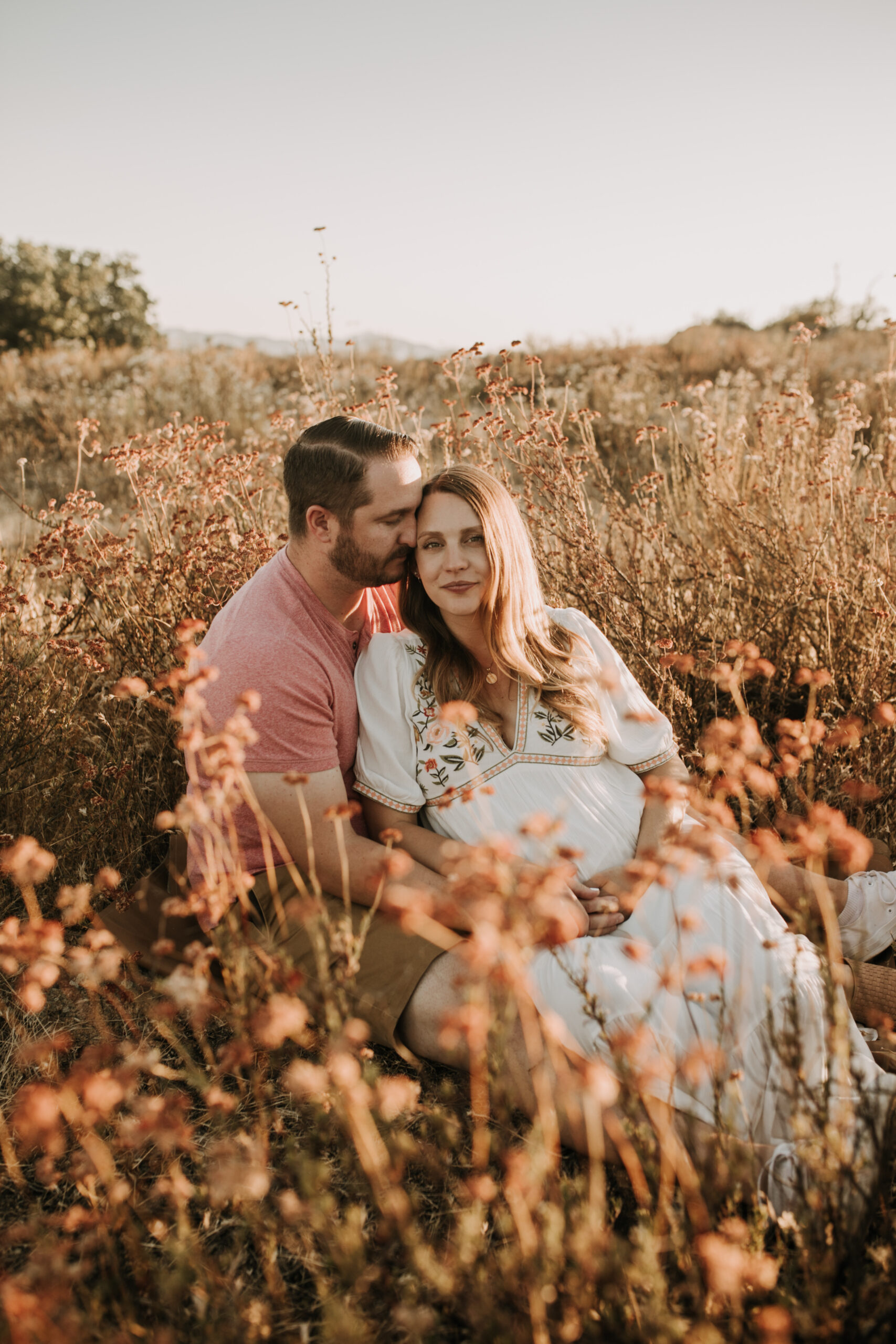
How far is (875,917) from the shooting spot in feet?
7.79

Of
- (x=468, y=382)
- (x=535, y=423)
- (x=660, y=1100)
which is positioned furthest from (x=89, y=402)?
(x=660, y=1100)

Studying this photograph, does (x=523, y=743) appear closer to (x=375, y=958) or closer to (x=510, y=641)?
(x=510, y=641)

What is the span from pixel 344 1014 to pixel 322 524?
1.57 m

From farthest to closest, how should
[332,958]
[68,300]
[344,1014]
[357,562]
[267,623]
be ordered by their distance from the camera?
[68,300] → [357,562] → [267,623] → [332,958] → [344,1014]

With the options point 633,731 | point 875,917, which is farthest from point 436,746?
point 875,917

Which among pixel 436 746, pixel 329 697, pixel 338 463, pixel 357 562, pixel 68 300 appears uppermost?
pixel 68 300

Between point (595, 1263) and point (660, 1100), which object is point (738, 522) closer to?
point (660, 1100)

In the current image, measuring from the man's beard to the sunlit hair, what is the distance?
0.24 metres

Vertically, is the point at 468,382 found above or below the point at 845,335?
below

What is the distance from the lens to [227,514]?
3.62 metres

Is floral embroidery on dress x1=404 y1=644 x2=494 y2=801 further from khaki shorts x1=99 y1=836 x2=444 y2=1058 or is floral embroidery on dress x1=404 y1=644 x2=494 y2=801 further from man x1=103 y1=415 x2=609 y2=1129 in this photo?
khaki shorts x1=99 y1=836 x2=444 y2=1058

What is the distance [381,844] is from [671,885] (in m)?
1.16

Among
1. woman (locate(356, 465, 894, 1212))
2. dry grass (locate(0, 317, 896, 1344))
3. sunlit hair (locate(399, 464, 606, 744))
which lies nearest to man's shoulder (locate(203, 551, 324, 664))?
woman (locate(356, 465, 894, 1212))

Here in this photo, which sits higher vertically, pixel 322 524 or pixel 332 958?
pixel 322 524
